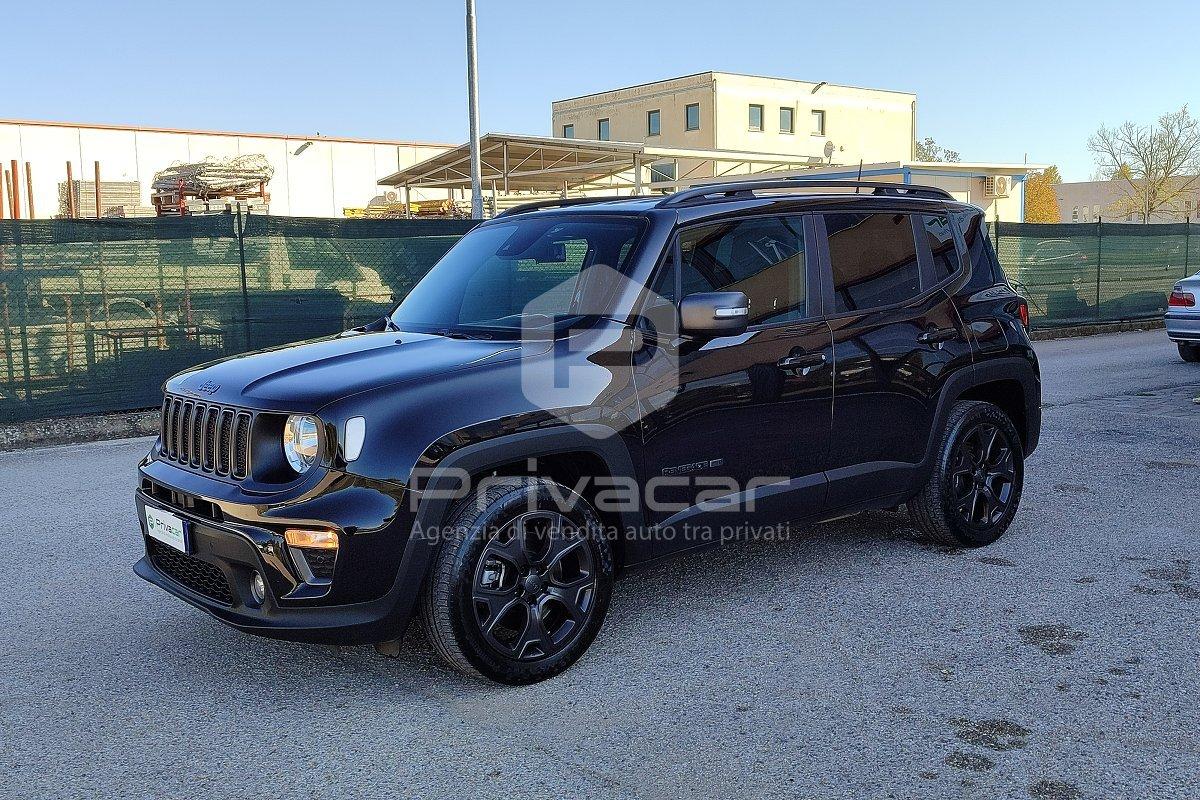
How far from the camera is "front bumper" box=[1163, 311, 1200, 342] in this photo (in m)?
13.9

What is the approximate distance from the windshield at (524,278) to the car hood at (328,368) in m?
0.21

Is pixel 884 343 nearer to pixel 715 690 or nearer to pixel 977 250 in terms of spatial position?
pixel 977 250

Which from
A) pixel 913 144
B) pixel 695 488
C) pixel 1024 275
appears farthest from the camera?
pixel 913 144

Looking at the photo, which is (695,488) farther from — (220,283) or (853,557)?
(220,283)

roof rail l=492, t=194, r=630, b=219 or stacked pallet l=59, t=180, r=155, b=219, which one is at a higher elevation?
stacked pallet l=59, t=180, r=155, b=219

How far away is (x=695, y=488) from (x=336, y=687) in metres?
1.62

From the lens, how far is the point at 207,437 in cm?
404

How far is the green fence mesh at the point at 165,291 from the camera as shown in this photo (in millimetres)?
10359

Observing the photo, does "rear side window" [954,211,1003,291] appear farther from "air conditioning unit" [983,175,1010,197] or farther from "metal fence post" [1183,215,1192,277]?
"air conditioning unit" [983,175,1010,197]

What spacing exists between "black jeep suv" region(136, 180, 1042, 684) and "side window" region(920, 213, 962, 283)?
0.04ft

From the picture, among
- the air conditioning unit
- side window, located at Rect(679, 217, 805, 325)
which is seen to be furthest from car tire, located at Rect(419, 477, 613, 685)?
the air conditioning unit

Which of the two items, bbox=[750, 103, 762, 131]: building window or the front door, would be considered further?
bbox=[750, 103, 762, 131]: building window

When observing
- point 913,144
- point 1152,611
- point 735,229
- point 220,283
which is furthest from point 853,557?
point 913,144

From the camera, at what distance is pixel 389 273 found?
12609 millimetres
